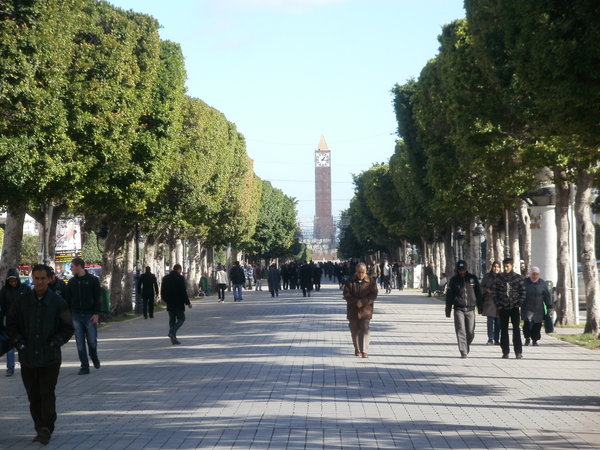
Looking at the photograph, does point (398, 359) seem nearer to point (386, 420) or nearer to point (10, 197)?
point (386, 420)

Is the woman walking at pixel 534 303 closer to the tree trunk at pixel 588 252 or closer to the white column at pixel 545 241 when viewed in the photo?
the tree trunk at pixel 588 252

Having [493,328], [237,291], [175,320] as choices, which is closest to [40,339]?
[175,320]

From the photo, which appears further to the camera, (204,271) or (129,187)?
(204,271)

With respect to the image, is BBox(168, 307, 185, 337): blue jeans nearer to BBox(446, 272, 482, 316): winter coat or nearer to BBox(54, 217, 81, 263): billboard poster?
BBox(446, 272, 482, 316): winter coat

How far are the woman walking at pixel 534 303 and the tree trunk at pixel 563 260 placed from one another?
4.88m

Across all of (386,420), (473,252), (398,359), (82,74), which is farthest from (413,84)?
(386,420)

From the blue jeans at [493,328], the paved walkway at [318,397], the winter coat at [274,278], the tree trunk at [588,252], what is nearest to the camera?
the paved walkway at [318,397]

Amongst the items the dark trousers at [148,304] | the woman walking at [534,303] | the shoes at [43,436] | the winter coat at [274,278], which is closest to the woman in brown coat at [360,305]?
the woman walking at [534,303]

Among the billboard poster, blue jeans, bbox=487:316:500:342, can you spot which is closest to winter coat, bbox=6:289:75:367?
blue jeans, bbox=487:316:500:342

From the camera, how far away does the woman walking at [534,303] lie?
72.6ft

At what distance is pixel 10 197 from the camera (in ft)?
87.1

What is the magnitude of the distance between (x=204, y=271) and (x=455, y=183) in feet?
141

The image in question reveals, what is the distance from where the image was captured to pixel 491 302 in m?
22.1

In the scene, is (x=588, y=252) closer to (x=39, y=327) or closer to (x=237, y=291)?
(x=39, y=327)
